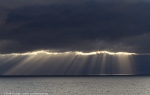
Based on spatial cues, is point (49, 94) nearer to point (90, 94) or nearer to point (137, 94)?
point (90, 94)

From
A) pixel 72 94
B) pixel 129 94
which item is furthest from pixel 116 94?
pixel 72 94

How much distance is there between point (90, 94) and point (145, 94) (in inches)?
1004

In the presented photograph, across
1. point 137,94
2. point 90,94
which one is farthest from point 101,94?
point 137,94

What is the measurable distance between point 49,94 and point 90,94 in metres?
18.6

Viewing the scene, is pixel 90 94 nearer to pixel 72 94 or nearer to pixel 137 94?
pixel 72 94

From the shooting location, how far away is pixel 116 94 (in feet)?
587

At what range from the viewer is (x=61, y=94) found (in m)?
175

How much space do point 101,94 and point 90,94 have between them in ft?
16.5

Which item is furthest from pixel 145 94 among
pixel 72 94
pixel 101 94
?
pixel 72 94

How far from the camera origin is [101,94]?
176 m

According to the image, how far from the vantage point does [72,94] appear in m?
174

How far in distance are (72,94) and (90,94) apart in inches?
343

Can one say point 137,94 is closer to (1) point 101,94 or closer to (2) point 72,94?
(1) point 101,94

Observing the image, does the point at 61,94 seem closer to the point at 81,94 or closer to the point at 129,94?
the point at 81,94
